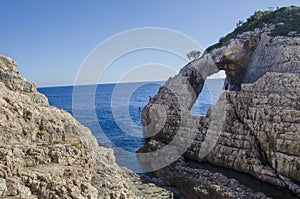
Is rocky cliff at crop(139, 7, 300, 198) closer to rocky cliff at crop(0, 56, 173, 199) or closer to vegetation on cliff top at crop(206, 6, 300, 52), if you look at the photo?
vegetation on cliff top at crop(206, 6, 300, 52)

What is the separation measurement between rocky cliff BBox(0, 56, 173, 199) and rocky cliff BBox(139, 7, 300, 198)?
13.2 meters

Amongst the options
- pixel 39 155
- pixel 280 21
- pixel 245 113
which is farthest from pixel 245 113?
pixel 280 21

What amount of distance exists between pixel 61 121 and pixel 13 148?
12.9ft

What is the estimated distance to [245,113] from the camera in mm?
28562

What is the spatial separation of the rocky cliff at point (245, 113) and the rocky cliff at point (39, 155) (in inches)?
521

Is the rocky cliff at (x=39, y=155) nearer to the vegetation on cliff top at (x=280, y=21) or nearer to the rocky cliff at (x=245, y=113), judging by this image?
the rocky cliff at (x=245, y=113)

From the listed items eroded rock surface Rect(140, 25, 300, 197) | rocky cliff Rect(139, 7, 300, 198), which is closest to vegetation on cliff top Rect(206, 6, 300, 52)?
rocky cliff Rect(139, 7, 300, 198)

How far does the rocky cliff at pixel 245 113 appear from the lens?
79.1 ft

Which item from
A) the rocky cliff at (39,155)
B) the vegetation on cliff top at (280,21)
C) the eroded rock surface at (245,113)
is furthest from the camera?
the vegetation on cliff top at (280,21)

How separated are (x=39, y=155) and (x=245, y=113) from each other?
23802 mm

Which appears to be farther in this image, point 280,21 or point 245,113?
point 280,21

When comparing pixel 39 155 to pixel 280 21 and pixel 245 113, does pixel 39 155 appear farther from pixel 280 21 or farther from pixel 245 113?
pixel 280 21

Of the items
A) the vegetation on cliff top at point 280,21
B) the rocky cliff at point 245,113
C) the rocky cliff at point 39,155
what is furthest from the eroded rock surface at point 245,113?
the rocky cliff at point 39,155

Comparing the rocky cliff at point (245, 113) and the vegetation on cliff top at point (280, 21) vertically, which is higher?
the vegetation on cliff top at point (280, 21)
